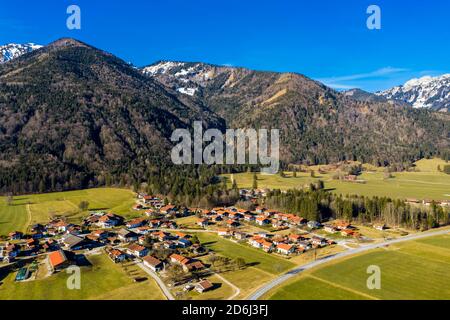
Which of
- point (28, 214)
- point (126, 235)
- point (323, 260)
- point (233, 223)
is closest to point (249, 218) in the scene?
point (233, 223)

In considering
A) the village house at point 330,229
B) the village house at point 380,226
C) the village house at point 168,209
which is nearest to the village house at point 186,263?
the village house at point 168,209

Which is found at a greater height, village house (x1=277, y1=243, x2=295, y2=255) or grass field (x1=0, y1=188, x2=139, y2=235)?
grass field (x1=0, y1=188, x2=139, y2=235)

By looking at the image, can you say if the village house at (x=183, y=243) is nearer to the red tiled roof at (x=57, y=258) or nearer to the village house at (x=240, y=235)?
the village house at (x=240, y=235)

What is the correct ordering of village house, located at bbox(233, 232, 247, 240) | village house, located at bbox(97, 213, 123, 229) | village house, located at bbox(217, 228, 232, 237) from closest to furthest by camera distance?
1. village house, located at bbox(233, 232, 247, 240)
2. village house, located at bbox(217, 228, 232, 237)
3. village house, located at bbox(97, 213, 123, 229)

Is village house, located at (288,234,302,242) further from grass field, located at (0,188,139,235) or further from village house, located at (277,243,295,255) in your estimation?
grass field, located at (0,188,139,235)

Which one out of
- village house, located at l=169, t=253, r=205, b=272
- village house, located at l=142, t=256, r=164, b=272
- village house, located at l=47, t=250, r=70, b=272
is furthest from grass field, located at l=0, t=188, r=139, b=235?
village house, located at l=169, t=253, r=205, b=272
